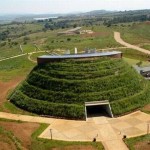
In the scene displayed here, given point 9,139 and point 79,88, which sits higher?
point 79,88

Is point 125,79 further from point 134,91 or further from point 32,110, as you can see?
point 32,110

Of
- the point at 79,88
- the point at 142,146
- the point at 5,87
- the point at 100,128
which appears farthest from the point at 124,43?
the point at 142,146

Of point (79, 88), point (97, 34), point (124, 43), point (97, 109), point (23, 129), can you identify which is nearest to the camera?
point (23, 129)

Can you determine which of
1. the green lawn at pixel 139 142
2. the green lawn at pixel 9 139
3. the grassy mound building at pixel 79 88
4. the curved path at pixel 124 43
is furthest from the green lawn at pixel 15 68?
the green lawn at pixel 139 142

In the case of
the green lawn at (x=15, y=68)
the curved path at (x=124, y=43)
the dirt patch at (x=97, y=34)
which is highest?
the dirt patch at (x=97, y=34)

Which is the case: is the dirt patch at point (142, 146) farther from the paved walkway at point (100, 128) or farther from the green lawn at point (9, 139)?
the green lawn at point (9, 139)

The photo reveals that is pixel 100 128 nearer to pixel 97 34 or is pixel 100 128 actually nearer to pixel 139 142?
pixel 139 142

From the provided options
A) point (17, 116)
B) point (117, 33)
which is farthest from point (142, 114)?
point (117, 33)
